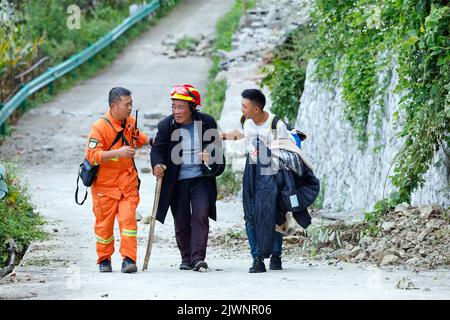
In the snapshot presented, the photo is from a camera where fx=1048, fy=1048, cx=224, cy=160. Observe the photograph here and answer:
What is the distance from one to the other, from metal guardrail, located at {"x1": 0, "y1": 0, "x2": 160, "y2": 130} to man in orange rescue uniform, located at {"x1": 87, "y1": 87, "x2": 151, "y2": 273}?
1082 cm

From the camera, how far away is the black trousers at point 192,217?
9398 mm

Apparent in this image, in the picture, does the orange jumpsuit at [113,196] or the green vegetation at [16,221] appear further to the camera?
the green vegetation at [16,221]

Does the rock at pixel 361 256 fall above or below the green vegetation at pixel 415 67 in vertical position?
below

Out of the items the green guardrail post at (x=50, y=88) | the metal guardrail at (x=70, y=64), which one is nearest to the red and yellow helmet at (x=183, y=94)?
the metal guardrail at (x=70, y=64)

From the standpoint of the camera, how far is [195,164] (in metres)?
9.45

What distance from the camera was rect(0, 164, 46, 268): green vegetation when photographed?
37.5ft

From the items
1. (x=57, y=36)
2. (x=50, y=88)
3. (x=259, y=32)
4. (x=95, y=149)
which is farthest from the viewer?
(x=57, y=36)

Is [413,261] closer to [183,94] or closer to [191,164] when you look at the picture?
[191,164]

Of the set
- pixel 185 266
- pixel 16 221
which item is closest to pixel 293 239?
pixel 185 266

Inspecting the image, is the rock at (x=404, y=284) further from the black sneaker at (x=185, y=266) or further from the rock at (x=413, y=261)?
the black sneaker at (x=185, y=266)

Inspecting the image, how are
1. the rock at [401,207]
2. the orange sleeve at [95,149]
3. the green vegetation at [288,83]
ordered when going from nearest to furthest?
the orange sleeve at [95,149]
the rock at [401,207]
the green vegetation at [288,83]

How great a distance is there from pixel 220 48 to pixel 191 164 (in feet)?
54.4

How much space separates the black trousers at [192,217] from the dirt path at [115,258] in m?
0.22

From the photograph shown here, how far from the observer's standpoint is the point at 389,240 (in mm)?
9742
